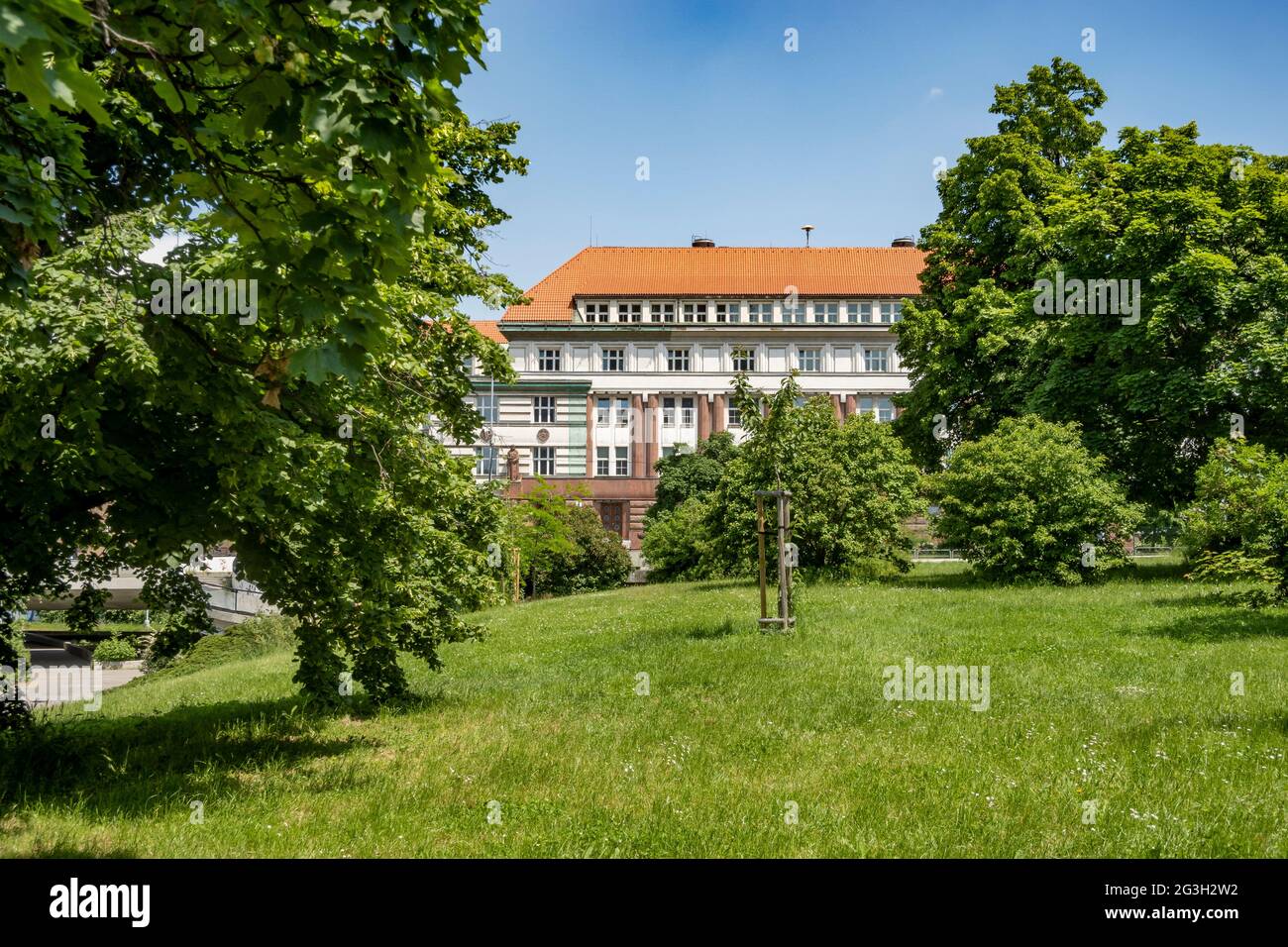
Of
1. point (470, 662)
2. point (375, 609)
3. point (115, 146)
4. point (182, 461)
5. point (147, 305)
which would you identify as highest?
point (115, 146)

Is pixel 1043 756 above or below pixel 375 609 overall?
below

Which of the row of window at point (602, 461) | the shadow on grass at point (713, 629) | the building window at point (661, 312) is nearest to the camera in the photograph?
the shadow on grass at point (713, 629)

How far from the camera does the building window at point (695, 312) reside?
238 ft

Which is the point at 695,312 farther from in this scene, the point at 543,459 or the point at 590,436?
the point at 543,459

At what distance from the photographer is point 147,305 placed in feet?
25.6

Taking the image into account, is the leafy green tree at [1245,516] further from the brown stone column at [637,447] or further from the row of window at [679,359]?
the row of window at [679,359]

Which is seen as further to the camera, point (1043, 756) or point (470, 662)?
point (470, 662)

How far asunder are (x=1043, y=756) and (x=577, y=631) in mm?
→ 14049

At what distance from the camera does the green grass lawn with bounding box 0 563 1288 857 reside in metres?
6.62

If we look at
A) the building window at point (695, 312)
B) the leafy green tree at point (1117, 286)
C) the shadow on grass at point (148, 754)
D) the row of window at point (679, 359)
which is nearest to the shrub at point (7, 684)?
the shadow on grass at point (148, 754)

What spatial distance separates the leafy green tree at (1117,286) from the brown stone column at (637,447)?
3379 centimetres

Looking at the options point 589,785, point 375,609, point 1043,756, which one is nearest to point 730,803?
point 589,785

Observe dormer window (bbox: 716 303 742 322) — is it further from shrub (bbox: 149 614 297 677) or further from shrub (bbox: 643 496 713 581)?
shrub (bbox: 149 614 297 677)
